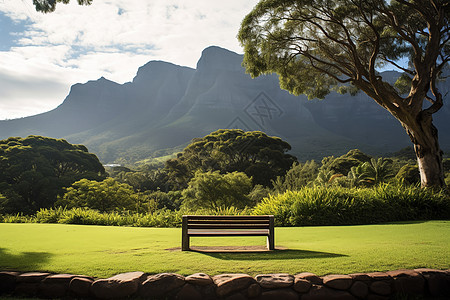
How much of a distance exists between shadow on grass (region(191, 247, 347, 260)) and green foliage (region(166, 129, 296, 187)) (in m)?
29.3

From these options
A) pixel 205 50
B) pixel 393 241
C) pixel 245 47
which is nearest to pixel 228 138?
pixel 245 47

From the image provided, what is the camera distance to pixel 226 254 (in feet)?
17.7

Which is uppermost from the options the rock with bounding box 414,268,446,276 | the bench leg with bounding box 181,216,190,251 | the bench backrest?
the bench backrest

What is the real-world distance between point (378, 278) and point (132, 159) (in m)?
91.3

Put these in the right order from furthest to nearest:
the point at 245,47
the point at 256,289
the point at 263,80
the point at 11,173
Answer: the point at 263,80
the point at 11,173
the point at 245,47
the point at 256,289

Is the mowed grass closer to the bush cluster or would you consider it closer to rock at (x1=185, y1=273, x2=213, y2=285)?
rock at (x1=185, y1=273, x2=213, y2=285)

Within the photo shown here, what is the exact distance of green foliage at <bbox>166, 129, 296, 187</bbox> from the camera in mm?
37156

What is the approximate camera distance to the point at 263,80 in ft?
483

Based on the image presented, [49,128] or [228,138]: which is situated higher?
[49,128]

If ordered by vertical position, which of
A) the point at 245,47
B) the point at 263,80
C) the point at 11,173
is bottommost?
the point at 11,173

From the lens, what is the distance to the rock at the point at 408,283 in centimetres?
410

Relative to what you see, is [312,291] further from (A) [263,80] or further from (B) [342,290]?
(A) [263,80]

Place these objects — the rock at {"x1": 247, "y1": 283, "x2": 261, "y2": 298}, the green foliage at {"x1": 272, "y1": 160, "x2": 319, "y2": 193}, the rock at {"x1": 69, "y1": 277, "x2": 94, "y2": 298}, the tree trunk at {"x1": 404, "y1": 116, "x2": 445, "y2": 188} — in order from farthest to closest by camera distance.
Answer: the green foliage at {"x1": 272, "y1": 160, "x2": 319, "y2": 193} < the tree trunk at {"x1": 404, "y1": 116, "x2": 445, "y2": 188} < the rock at {"x1": 69, "y1": 277, "x2": 94, "y2": 298} < the rock at {"x1": 247, "y1": 283, "x2": 261, "y2": 298}

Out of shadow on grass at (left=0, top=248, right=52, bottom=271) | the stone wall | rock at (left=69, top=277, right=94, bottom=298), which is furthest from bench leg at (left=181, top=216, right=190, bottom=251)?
shadow on grass at (left=0, top=248, right=52, bottom=271)
